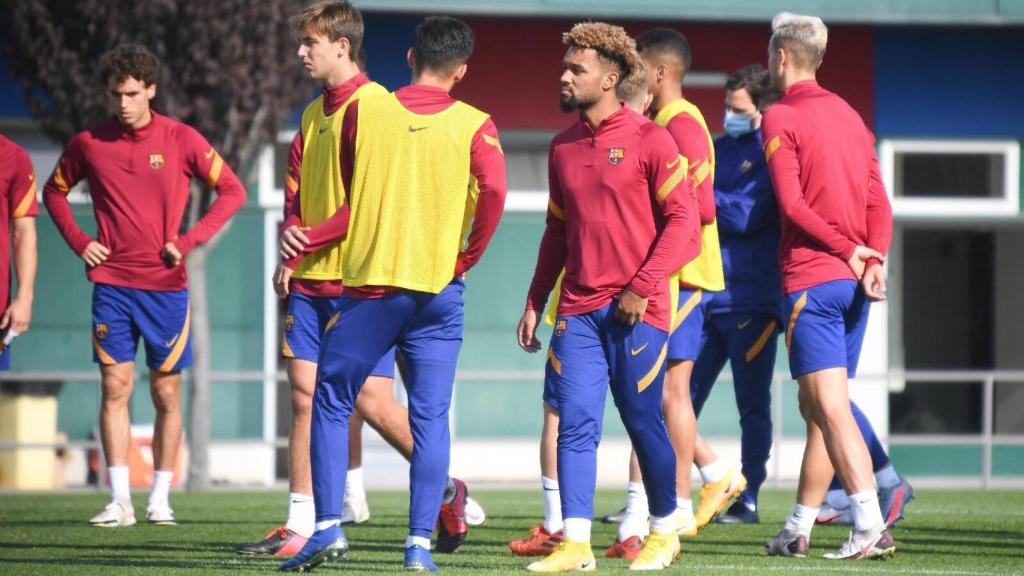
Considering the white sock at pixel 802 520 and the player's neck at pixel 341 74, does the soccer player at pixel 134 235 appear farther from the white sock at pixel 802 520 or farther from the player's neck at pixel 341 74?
the white sock at pixel 802 520

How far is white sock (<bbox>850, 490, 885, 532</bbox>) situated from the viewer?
6996mm

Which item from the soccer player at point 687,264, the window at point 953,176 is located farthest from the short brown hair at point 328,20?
the window at point 953,176

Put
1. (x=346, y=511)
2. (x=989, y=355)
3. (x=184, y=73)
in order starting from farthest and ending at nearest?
(x=989, y=355)
(x=184, y=73)
(x=346, y=511)

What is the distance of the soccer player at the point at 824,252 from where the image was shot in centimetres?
707

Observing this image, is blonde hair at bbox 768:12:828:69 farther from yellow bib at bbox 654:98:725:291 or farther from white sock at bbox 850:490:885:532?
white sock at bbox 850:490:885:532

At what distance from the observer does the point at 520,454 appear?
1531 cm

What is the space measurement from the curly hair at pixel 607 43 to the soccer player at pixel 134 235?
3.06 meters

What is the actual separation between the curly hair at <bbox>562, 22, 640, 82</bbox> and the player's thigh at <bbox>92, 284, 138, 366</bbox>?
3.41 m

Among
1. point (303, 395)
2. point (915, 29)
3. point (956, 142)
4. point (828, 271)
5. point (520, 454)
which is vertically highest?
point (915, 29)

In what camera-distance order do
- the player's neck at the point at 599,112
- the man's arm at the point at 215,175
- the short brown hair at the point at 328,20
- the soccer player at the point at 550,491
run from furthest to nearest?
1. the man's arm at the point at 215,175
2. the soccer player at the point at 550,491
3. the short brown hair at the point at 328,20
4. the player's neck at the point at 599,112

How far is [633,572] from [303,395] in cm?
188

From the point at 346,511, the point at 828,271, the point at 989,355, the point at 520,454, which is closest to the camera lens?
the point at 828,271

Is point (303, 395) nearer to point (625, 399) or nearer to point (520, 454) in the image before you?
point (625, 399)

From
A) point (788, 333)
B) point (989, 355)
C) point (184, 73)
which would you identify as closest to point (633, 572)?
point (788, 333)
